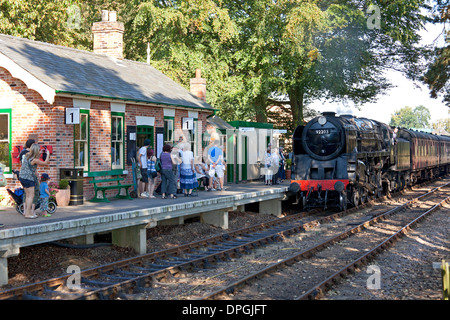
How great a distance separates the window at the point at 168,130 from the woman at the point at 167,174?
2504mm

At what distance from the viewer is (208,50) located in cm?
2769

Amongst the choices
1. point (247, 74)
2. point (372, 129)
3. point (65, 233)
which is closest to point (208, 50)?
point (247, 74)

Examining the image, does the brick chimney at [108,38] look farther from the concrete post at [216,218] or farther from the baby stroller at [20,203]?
the baby stroller at [20,203]

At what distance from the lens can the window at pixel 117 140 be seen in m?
15.1

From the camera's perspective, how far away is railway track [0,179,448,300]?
8.25 m

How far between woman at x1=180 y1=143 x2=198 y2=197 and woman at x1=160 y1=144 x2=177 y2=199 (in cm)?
46

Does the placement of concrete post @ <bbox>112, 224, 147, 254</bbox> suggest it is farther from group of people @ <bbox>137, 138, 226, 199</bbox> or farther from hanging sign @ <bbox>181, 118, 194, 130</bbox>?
hanging sign @ <bbox>181, 118, 194, 130</bbox>

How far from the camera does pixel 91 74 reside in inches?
611

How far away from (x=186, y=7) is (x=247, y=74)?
183 inches

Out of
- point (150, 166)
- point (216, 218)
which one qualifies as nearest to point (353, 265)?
point (216, 218)

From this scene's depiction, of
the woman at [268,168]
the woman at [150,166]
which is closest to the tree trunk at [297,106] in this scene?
the woman at [268,168]


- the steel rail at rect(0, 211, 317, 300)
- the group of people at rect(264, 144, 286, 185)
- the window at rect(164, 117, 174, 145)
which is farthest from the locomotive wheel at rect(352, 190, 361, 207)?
the window at rect(164, 117, 174, 145)

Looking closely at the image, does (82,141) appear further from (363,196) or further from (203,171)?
(363,196)

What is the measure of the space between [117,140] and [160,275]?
6.69 metres
